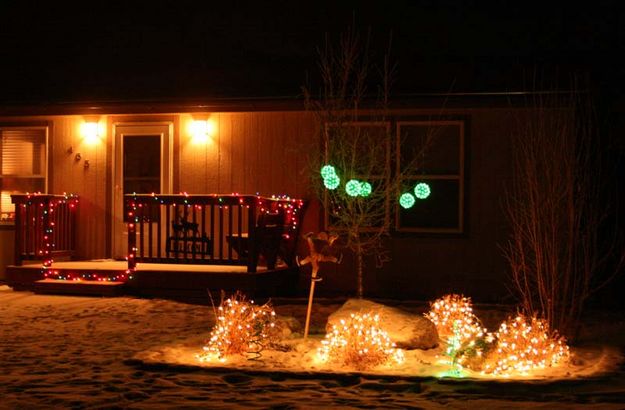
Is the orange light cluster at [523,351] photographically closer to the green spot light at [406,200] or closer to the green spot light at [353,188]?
the green spot light at [353,188]

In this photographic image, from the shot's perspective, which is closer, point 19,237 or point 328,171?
point 328,171

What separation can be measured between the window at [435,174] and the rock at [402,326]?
428cm

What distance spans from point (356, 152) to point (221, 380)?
4918 millimetres

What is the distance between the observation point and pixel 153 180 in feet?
44.9

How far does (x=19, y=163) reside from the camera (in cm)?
1427

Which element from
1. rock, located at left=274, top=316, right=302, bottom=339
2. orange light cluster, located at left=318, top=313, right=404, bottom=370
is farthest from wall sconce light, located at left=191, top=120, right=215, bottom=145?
orange light cluster, located at left=318, top=313, right=404, bottom=370

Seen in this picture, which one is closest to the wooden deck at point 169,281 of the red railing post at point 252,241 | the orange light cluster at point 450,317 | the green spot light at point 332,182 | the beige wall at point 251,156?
the red railing post at point 252,241

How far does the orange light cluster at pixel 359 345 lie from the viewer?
7492mm

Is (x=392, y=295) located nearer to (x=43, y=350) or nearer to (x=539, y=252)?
(x=539, y=252)

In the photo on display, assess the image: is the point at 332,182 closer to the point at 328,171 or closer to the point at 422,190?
the point at 328,171

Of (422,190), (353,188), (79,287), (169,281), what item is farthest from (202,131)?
(422,190)

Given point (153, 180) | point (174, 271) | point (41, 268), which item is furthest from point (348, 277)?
point (41, 268)

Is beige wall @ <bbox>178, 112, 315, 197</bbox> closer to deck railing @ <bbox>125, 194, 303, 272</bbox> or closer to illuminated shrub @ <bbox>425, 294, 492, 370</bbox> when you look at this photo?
deck railing @ <bbox>125, 194, 303, 272</bbox>

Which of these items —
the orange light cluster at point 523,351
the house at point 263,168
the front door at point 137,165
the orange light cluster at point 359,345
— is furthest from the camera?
the front door at point 137,165
